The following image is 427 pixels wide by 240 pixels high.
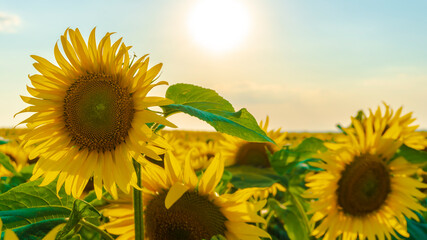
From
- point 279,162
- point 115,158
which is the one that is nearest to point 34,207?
point 115,158

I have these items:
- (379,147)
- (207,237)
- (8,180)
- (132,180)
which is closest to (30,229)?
(132,180)

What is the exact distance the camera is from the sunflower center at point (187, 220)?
160 cm

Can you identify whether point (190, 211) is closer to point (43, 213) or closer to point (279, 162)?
point (43, 213)

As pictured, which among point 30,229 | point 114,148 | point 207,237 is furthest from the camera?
point 207,237

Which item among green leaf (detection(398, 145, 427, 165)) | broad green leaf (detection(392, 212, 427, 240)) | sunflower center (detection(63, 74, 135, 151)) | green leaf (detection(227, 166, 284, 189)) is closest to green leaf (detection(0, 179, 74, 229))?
sunflower center (detection(63, 74, 135, 151))

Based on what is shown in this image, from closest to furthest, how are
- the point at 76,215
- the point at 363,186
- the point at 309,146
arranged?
the point at 76,215 → the point at 309,146 → the point at 363,186

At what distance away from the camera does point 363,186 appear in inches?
115

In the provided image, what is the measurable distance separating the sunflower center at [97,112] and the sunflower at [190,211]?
201 mm

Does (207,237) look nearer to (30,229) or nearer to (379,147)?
(30,229)

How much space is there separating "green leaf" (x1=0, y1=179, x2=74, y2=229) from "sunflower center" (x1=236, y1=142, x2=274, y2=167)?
240cm

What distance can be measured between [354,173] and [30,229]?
7.23 ft

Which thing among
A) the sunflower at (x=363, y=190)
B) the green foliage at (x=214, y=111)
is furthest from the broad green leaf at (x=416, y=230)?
the green foliage at (x=214, y=111)

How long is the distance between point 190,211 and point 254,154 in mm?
2399

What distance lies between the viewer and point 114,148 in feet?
4.86
